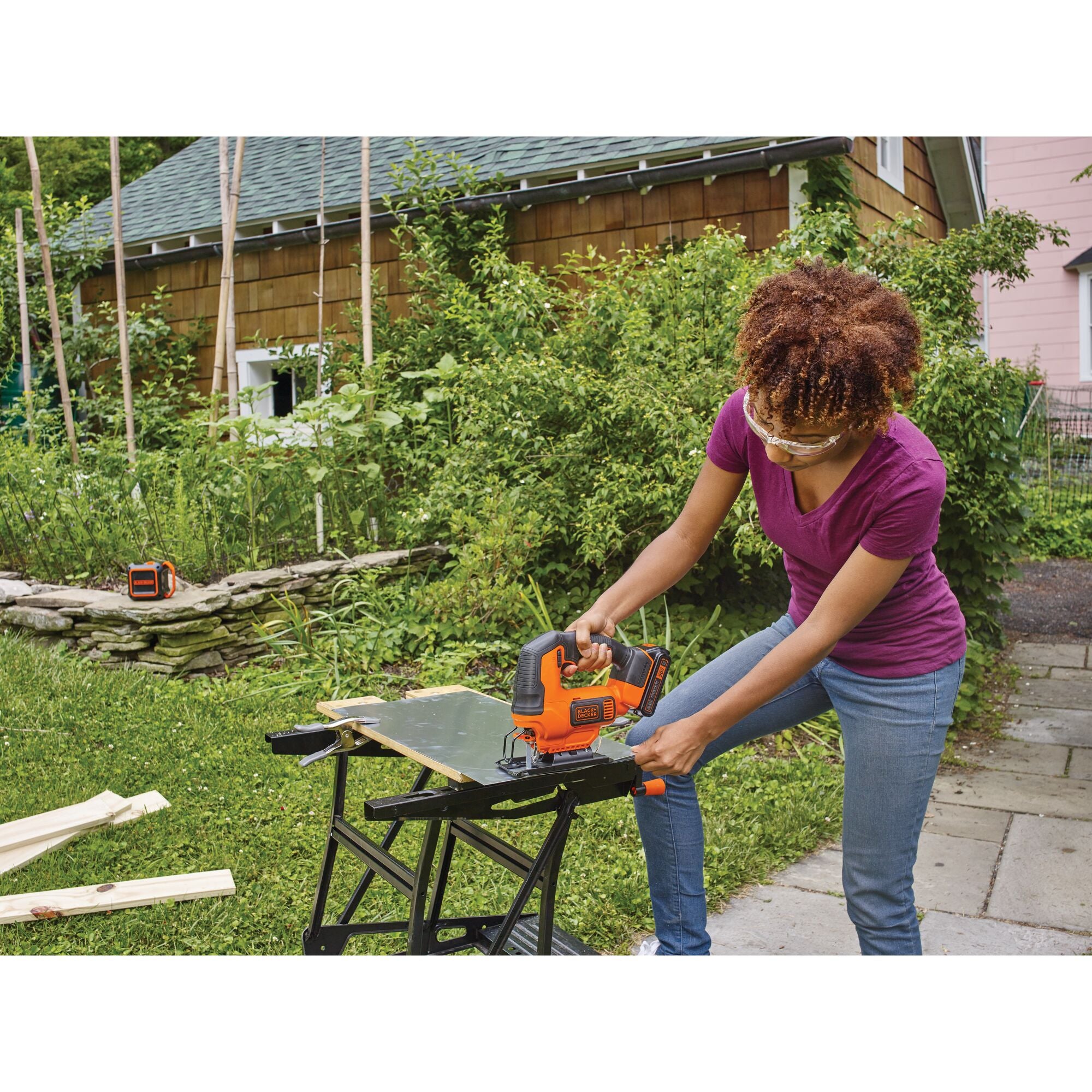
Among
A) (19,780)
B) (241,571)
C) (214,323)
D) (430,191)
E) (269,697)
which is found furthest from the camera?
(214,323)

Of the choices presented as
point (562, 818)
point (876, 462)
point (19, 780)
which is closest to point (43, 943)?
point (19, 780)

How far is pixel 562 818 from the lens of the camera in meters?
1.78

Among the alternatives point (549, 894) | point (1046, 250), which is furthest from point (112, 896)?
point (1046, 250)

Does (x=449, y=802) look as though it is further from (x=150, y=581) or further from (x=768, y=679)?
(x=150, y=581)

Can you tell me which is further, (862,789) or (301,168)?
(301,168)

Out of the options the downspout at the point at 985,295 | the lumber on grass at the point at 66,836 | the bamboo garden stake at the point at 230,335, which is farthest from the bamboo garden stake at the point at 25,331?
the downspout at the point at 985,295

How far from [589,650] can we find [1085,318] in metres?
10.5

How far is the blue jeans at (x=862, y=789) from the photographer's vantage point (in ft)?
5.82

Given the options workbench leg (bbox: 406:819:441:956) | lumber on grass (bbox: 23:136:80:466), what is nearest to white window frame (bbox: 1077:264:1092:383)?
lumber on grass (bbox: 23:136:80:466)

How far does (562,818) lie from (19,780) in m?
2.32

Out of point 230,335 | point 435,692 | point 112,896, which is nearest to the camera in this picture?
point 435,692

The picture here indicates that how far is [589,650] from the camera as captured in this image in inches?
69.7

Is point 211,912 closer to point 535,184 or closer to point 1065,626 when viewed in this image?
point 1065,626

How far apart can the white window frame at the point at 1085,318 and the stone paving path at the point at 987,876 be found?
7.52 m
